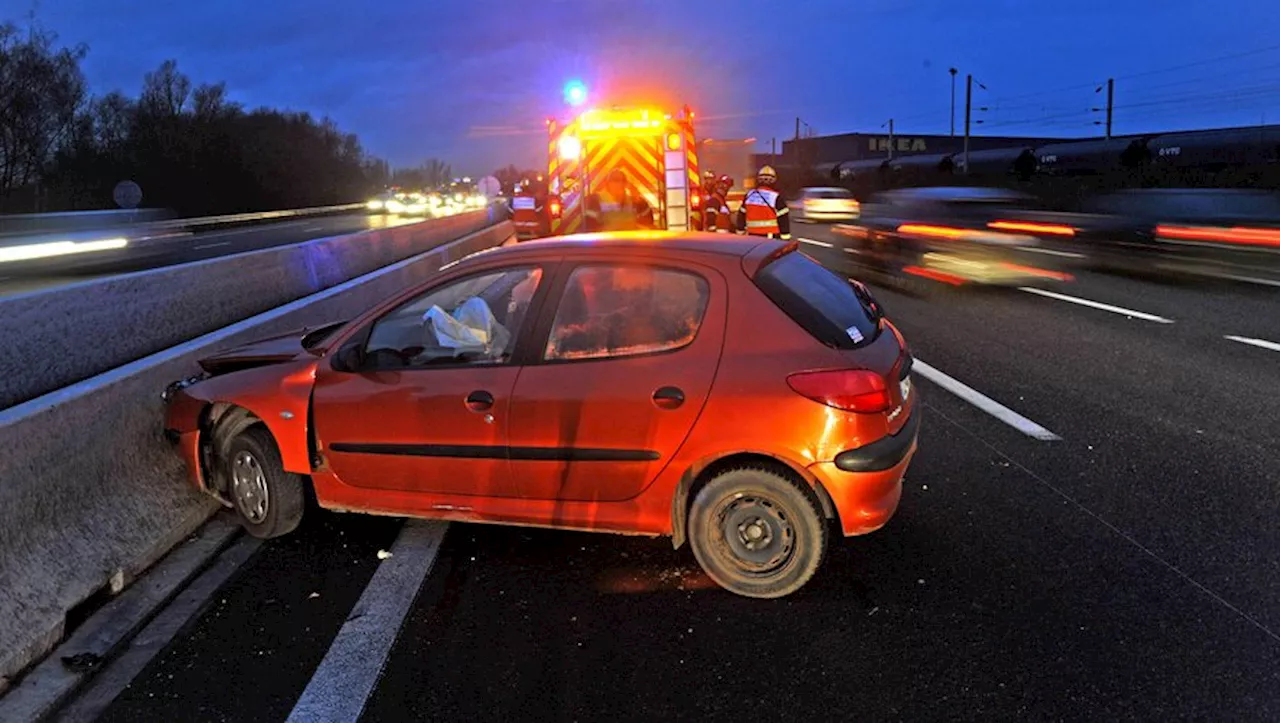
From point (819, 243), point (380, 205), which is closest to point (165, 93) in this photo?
point (380, 205)

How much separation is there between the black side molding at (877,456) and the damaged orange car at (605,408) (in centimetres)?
1

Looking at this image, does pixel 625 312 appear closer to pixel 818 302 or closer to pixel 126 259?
pixel 818 302

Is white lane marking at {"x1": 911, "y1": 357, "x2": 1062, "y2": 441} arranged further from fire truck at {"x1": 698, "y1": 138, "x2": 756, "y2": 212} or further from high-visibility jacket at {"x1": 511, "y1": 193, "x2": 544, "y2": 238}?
high-visibility jacket at {"x1": 511, "y1": 193, "x2": 544, "y2": 238}

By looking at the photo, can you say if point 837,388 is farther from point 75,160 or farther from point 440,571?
point 75,160

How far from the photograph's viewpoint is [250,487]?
180 inches

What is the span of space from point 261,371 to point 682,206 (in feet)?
31.2

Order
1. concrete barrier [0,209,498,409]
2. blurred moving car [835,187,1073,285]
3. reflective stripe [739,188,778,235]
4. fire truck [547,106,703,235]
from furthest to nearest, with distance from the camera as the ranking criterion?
blurred moving car [835,187,1073,285] < reflective stripe [739,188,778,235] < fire truck [547,106,703,235] < concrete barrier [0,209,498,409]

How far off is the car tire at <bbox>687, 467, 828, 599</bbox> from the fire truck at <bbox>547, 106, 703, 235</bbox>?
970cm

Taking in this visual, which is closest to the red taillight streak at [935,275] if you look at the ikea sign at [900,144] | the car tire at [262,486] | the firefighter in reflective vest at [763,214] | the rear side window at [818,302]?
the firefighter in reflective vest at [763,214]

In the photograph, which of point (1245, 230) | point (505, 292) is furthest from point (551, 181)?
point (1245, 230)

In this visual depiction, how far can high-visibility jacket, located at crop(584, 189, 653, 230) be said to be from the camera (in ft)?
45.3

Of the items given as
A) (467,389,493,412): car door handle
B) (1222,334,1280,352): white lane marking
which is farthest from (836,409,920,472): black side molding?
(1222,334,1280,352): white lane marking

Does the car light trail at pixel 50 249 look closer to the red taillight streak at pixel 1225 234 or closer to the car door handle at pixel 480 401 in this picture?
the car door handle at pixel 480 401

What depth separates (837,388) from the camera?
3.68 meters
